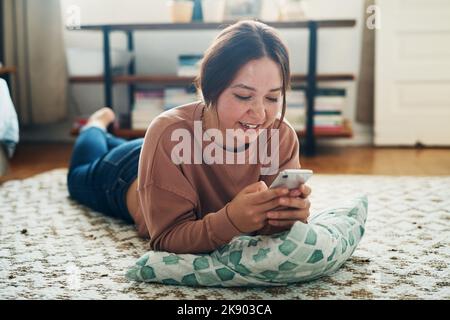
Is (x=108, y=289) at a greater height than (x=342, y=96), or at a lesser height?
lesser

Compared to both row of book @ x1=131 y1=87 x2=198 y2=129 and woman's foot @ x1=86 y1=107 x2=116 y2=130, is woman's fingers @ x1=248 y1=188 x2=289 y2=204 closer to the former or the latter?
woman's foot @ x1=86 y1=107 x2=116 y2=130

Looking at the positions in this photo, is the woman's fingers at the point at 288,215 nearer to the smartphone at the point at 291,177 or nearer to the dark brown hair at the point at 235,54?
the smartphone at the point at 291,177

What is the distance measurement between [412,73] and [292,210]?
1.91 m

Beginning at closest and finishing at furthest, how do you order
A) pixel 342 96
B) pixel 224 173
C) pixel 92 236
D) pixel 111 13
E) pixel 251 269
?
pixel 251 269, pixel 224 173, pixel 92 236, pixel 342 96, pixel 111 13

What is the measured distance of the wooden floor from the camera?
7.19 feet

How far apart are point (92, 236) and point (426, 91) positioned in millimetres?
1851

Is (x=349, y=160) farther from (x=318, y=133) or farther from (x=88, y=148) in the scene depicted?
(x=88, y=148)

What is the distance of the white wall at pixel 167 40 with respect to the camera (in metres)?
2.74

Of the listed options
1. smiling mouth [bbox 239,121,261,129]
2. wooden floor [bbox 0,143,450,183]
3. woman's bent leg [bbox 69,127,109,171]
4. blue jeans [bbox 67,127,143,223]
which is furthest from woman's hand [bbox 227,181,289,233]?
wooden floor [bbox 0,143,450,183]

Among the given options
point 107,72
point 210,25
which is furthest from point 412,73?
point 107,72

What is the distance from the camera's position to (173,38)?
2867 mm

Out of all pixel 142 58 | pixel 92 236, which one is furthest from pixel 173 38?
pixel 92 236

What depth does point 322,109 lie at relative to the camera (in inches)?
101
